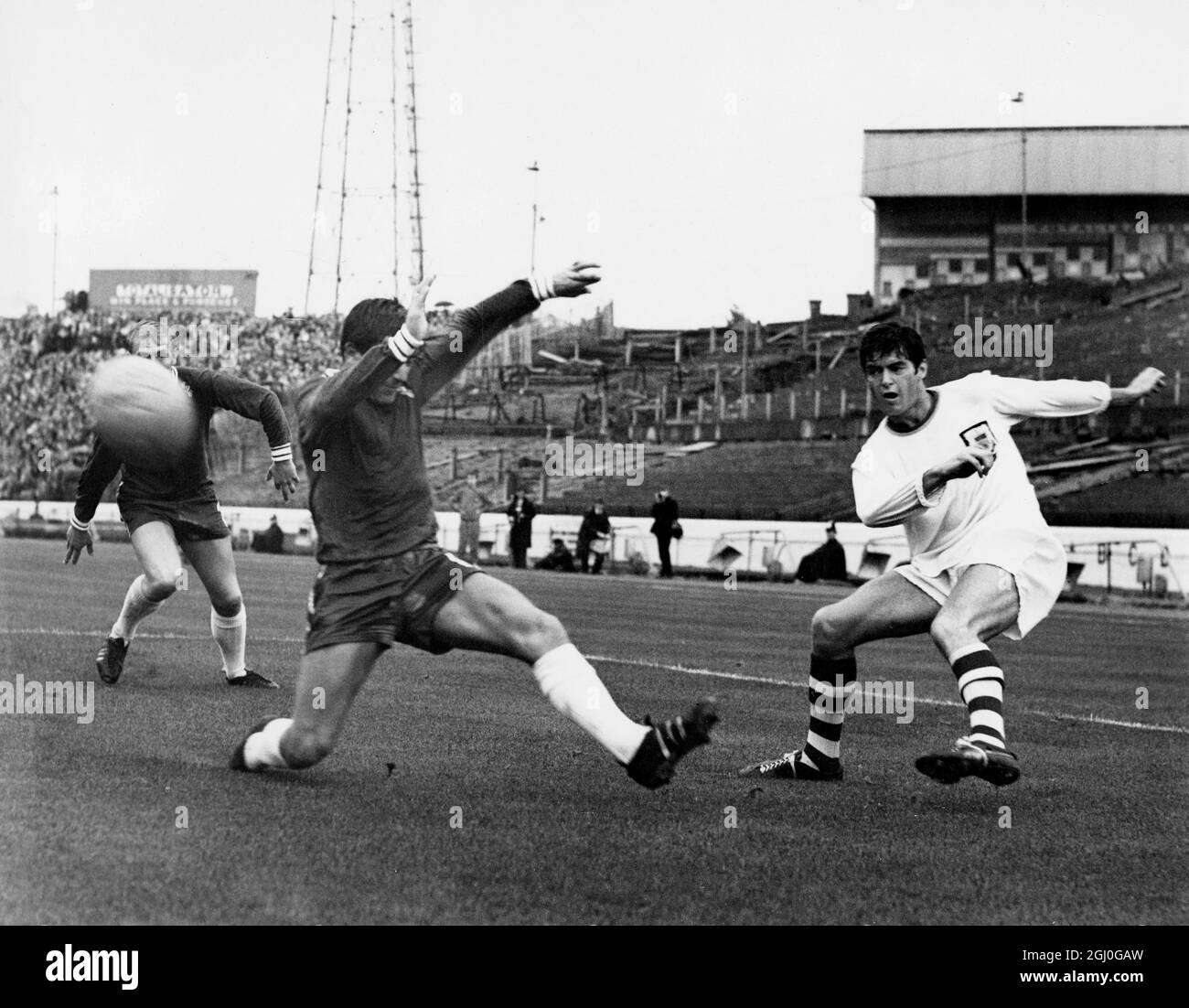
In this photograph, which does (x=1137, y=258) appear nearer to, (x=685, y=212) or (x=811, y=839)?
(x=685, y=212)

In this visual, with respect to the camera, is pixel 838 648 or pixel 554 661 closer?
pixel 554 661

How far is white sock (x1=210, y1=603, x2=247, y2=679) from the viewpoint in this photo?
31.2 ft

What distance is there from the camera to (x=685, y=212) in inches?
958

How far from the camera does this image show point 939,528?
6.95 metres

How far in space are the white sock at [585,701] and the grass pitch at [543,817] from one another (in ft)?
1.02

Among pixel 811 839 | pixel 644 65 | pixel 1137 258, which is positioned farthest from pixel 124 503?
pixel 1137 258

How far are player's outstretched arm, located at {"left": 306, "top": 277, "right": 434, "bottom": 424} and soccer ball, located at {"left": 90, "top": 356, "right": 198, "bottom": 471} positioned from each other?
3.20m

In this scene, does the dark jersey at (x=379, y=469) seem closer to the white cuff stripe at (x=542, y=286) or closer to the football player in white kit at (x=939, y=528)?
the white cuff stripe at (x=542, y=286)

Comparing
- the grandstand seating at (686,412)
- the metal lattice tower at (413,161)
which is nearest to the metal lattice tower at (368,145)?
the metal lattice tower at (413,161)

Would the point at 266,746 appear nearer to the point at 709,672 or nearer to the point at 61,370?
the point at 709,672

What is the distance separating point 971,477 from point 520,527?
24.4 meters

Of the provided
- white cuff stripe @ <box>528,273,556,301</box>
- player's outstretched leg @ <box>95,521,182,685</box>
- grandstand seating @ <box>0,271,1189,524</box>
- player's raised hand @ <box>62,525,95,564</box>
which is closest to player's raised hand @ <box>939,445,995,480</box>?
white cuff stripe @ <box>528,273,556,301</box>

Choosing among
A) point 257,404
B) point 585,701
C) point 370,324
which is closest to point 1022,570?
point 585,701

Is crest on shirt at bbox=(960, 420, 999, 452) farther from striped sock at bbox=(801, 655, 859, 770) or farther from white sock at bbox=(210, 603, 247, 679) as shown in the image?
white sock at bbox=(210, 603, 247, 679)
